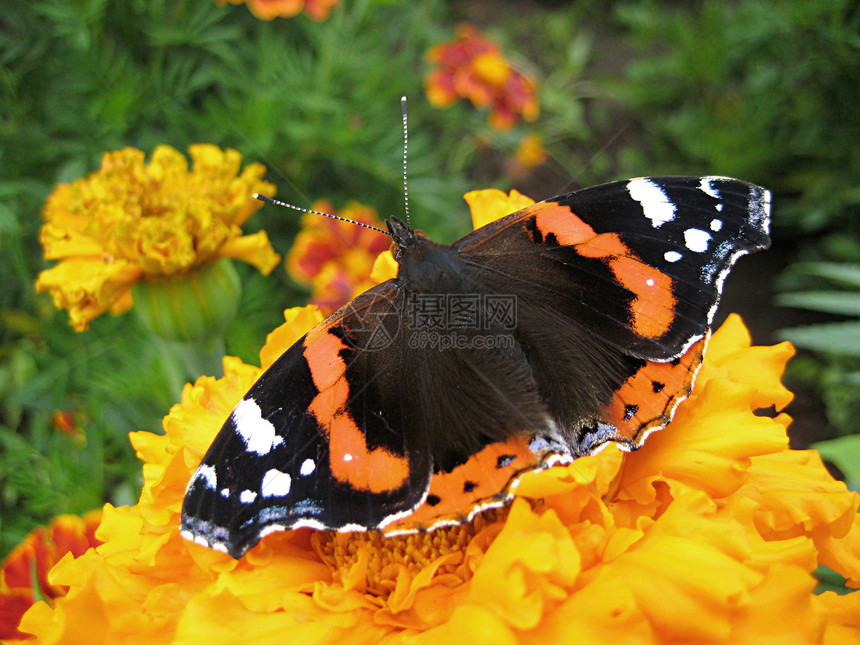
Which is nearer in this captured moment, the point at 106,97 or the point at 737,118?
the point at 106,97

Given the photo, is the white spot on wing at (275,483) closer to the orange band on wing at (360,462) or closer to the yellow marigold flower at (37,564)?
the orange band on wing at (360,462)

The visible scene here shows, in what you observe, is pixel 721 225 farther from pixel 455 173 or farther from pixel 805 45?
pixel 455 173

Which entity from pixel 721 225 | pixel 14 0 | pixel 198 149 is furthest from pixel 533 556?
pixel 14 0

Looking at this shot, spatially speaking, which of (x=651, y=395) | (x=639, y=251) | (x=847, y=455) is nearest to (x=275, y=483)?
(x=651, y=395)

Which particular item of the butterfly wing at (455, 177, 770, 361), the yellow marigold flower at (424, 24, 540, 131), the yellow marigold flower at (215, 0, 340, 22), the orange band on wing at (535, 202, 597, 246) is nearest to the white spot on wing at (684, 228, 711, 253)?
the butterfly wing at (455, 177, 770, 361)

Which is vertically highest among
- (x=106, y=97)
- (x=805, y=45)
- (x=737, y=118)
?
(x=805, y=45)

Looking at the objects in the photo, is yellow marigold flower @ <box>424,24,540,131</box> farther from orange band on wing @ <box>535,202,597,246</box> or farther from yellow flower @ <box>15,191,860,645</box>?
yellow flower @ <box>15,191,860,645</box>

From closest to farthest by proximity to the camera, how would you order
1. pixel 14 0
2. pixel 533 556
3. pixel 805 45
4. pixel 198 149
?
1. pixel 533 556
2. pixel 198 149
3. pixel 14 0
4. pixel 805 45
